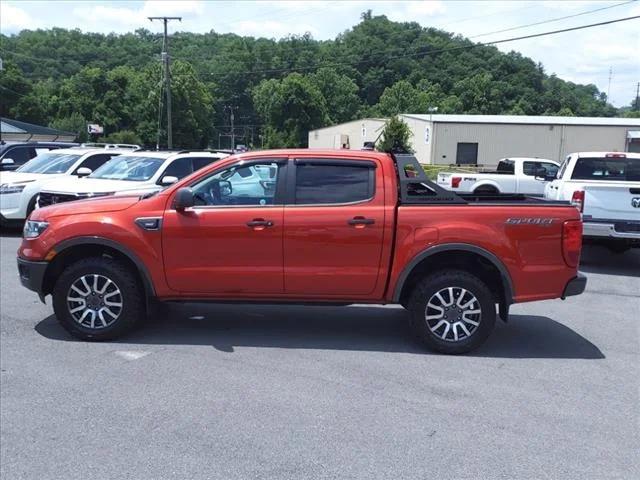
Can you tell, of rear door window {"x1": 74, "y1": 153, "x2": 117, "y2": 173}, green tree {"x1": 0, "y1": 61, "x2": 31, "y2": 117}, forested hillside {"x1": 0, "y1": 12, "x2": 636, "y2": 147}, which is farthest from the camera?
forested hillside {"x1": 0, "y1": 12, "x2": 636, "y2": 147}

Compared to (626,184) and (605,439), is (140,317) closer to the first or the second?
(605,439)

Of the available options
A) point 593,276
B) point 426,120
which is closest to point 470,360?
point 593,276

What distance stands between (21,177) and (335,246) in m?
10.5

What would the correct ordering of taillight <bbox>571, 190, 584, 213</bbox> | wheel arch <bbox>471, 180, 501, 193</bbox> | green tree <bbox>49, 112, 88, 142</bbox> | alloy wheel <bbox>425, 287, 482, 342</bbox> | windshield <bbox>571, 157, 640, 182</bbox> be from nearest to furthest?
alloy wheel <bbox>425, 287, 482, 342</bbox>, taillight <bbox>571, 190, 584, 213</bbox>, windshield <bbox>571, 157, 640, 182</bbox>, wheel arch <bbox>471, 180, 501, 193</bbox>, green tree <bbox>49, 112, 88, 142</bbox>

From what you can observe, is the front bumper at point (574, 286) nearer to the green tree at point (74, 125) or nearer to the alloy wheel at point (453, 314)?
the alloy wheel at point (453, 314)

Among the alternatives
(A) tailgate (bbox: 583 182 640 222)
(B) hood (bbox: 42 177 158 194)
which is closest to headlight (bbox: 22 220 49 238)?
(B) hood (bbox: 42 177 158 194)

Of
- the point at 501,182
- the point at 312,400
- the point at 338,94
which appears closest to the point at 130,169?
the point at 312,400

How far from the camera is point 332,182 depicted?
604 centimetres

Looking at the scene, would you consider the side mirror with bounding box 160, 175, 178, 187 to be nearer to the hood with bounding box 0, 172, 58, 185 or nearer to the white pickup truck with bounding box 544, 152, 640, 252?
the hood with bounding box 0, 172, 58, 185

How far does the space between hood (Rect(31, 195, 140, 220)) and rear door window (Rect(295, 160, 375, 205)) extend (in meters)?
1.65

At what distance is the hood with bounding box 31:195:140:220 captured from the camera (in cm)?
616

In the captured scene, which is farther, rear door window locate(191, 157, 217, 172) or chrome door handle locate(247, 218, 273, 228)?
rear door window locate(191, 157, 217, 172)

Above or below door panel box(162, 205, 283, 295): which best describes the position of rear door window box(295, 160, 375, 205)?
above

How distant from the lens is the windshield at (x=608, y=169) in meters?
11.0
